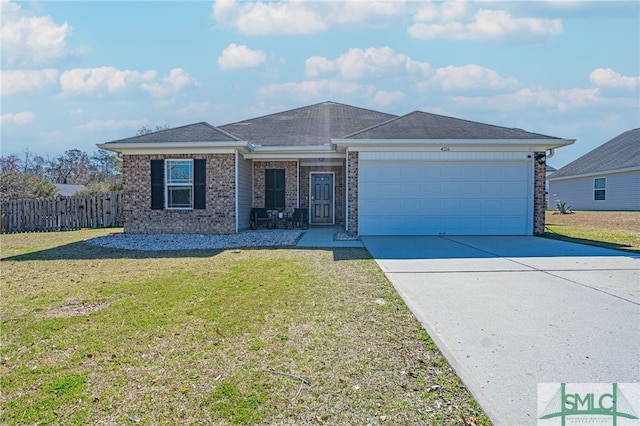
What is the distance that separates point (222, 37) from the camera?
11.7m

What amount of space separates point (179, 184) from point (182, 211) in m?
0.90

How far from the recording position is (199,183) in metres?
12.3

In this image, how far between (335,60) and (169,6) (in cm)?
763

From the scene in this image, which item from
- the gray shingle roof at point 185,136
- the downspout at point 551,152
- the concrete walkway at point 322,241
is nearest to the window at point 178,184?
the gray shingle roof at point 185,136

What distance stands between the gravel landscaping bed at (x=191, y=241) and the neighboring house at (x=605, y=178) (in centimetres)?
2034

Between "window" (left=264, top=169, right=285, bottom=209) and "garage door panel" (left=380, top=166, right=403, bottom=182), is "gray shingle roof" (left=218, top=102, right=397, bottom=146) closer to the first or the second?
"window" (left=264, top=169, right=285, bottom=209)

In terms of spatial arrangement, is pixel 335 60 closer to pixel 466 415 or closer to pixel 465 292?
pixel 465 292

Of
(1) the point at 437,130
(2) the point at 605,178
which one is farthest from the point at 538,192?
(2) the point at 605,178

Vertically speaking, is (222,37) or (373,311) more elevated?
(222,37)

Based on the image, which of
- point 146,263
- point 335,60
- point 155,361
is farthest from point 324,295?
point 335,60

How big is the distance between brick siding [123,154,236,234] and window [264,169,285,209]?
2.45 m

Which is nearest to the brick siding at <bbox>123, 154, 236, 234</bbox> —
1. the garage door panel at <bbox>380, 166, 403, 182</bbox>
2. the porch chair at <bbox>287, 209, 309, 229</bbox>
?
the porch chair at <bbox>287, 209, 309, 229</bbox>

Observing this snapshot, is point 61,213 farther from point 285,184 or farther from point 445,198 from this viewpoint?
point 445,198

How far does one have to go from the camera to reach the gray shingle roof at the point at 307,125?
46.3 feet
